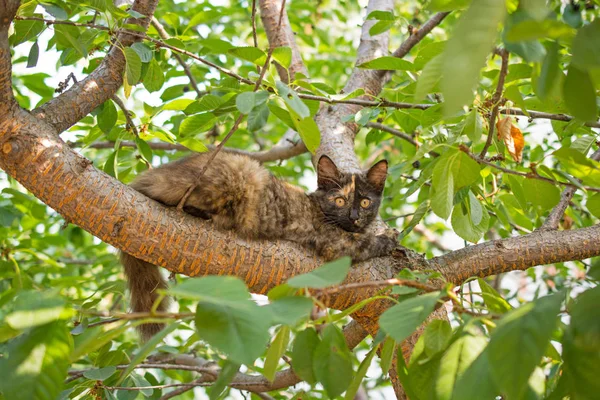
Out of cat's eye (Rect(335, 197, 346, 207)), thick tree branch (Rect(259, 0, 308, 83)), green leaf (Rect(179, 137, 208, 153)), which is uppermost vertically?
thick tree branch (Rect(259, 0, 308, 83))

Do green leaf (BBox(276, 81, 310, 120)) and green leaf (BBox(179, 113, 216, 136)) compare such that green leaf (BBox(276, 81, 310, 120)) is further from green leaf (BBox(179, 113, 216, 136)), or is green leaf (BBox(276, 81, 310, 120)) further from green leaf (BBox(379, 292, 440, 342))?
green leaf (BBox(179, 113, 216, 136))

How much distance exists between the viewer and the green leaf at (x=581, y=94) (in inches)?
38.2

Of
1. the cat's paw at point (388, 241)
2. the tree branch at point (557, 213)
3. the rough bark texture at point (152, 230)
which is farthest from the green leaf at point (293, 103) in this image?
the tree branch at point (557, 213)

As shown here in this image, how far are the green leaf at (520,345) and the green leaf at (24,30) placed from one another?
218 centimetres

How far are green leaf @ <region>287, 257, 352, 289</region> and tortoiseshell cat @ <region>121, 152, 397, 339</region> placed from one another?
131cm

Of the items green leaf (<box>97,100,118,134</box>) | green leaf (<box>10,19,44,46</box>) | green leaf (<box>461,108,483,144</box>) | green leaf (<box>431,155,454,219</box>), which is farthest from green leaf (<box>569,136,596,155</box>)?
green leaf (<box>10,19,44,46</box>)

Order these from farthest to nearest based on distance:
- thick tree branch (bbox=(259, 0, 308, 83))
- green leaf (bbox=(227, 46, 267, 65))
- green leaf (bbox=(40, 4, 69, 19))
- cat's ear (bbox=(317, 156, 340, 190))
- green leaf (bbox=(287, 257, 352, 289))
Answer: thick tree branch (bbox=(259, 0, 308, 83)), cat's ear (bbox=(317, 156, 340, 190)), green leaf (bbox=(40, 4, 69, 19)), green leaf (bbox=(227, 46, 267, 65)), green leaf (bbox=(287, 257, 352, 289))

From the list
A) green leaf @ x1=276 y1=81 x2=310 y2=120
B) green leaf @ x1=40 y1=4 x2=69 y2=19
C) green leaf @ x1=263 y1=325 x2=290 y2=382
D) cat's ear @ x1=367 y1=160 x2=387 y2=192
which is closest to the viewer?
green leaf @ x1=263 y1=325 x2=290 y2=382

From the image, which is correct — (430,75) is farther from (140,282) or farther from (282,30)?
(282,30)

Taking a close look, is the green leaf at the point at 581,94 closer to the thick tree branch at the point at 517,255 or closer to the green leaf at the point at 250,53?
the green leaf at the point at 250,53

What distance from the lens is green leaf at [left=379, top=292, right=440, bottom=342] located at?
110 cm

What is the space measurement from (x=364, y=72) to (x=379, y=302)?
6.88 feet

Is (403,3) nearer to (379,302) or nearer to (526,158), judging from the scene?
(526,158)

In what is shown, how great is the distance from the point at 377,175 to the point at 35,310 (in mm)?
2805
